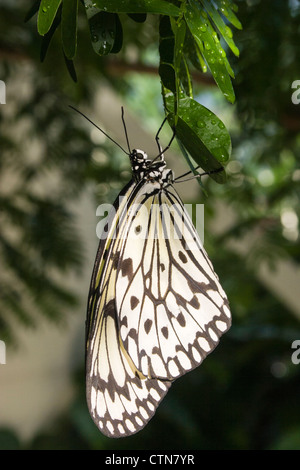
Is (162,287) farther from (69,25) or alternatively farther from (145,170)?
(69,25)

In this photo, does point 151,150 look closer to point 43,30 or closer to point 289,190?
point 289,190

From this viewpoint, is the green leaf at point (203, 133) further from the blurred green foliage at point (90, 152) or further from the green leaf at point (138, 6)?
the blurred green foliage at point (90, 152)

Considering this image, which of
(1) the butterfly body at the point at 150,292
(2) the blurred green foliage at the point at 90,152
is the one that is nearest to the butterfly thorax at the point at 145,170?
(1) the butterfly body at the point at 150,292

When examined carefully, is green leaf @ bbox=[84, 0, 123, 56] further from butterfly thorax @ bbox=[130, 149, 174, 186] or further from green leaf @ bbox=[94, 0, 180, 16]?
butterfly thorax @ bbox=[130, 149, 174, 186]

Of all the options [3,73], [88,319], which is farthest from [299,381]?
[88,319]

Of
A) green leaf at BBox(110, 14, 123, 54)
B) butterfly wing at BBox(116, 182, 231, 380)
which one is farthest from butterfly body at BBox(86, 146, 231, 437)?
green leaf at BBox(110, 14, 123, 54)

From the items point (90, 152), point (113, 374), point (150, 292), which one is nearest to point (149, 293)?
point (150, 292)
